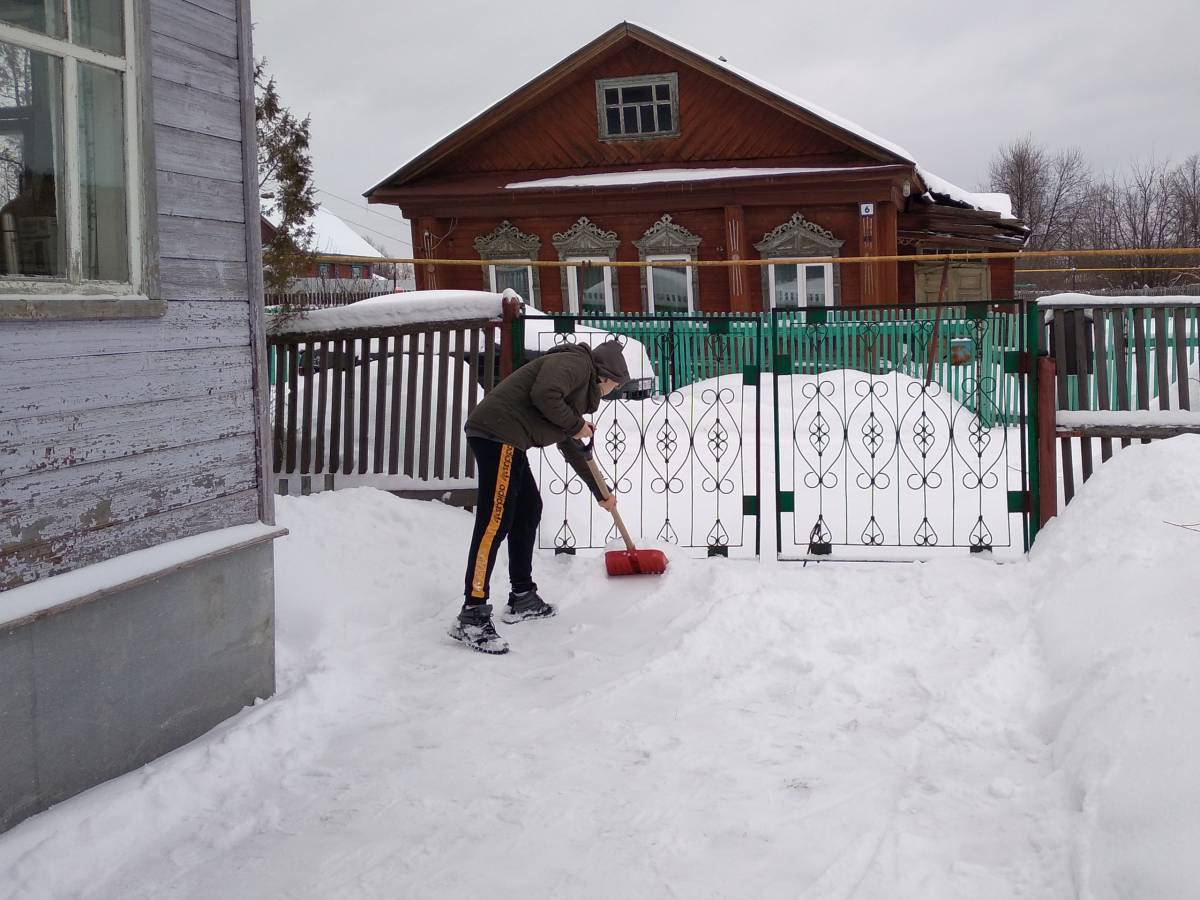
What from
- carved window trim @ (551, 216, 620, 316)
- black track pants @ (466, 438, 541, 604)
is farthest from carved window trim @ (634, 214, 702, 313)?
black track pants @ (466, 438, 541, 604)

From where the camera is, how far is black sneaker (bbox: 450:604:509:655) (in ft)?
17.0

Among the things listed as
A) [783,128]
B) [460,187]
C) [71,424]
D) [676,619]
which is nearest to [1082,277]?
[783,128]

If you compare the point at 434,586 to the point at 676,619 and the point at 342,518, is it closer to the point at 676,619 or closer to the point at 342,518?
the point at 342,518

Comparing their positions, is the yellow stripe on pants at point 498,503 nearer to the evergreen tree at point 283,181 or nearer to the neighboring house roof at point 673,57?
the evergreen tree at point 283,181

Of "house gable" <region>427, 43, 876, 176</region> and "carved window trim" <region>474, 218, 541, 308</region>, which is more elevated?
"house gable" <region>427, 43, 876, 176</region>

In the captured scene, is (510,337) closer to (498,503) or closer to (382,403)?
(382,403)

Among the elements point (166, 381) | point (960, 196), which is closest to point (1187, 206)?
point (960, 196)

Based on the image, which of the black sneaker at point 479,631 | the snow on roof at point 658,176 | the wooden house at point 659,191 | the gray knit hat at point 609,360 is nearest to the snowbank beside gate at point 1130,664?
the gray knit hat at point 609,360

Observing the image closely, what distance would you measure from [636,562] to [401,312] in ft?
8.62

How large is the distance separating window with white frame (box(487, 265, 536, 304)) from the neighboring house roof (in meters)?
1.56

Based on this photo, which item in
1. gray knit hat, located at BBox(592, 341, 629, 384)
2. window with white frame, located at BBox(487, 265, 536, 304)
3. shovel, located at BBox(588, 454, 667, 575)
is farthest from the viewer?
window with white frame, located at BBox(487, 265, 536, 304)

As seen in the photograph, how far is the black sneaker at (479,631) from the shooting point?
5191 millimetres

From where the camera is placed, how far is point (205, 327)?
4.16 m

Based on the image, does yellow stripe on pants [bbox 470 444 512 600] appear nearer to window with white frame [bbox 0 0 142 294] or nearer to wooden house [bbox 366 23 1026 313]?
window with white frame [bbox 0 0 142 294]
